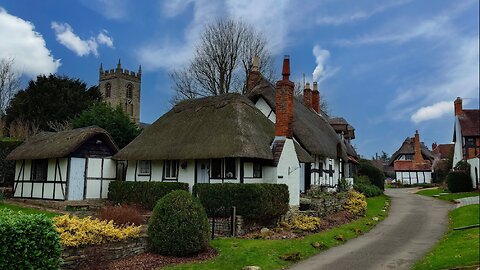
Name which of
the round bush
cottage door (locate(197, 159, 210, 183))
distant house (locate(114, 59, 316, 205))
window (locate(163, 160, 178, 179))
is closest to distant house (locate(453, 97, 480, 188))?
distant house (locate(114, 59, 316, 205))

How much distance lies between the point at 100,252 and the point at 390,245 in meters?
10.4

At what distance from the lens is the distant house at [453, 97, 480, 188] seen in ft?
130

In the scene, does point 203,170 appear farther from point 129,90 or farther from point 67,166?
point 129,90

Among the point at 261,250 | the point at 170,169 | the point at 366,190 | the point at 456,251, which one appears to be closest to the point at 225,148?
the point at 170,169

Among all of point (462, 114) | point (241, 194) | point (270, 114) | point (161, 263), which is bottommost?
point (161, 263)

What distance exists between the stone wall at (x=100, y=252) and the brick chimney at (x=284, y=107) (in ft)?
31.9

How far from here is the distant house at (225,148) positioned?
19625mm

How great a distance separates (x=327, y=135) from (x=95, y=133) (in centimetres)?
1575

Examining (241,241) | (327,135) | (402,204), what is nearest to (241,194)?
(241,241)

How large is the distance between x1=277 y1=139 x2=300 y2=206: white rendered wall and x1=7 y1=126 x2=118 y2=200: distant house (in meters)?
10.2

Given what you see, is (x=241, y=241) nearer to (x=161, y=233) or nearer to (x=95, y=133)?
(x=161, y=233)

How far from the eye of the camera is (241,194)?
687 inches

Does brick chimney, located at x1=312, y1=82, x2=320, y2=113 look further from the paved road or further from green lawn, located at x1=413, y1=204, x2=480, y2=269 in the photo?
green lawn, located at x1=413, y1=204, x2=480, y2=269

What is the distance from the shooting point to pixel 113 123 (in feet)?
101
